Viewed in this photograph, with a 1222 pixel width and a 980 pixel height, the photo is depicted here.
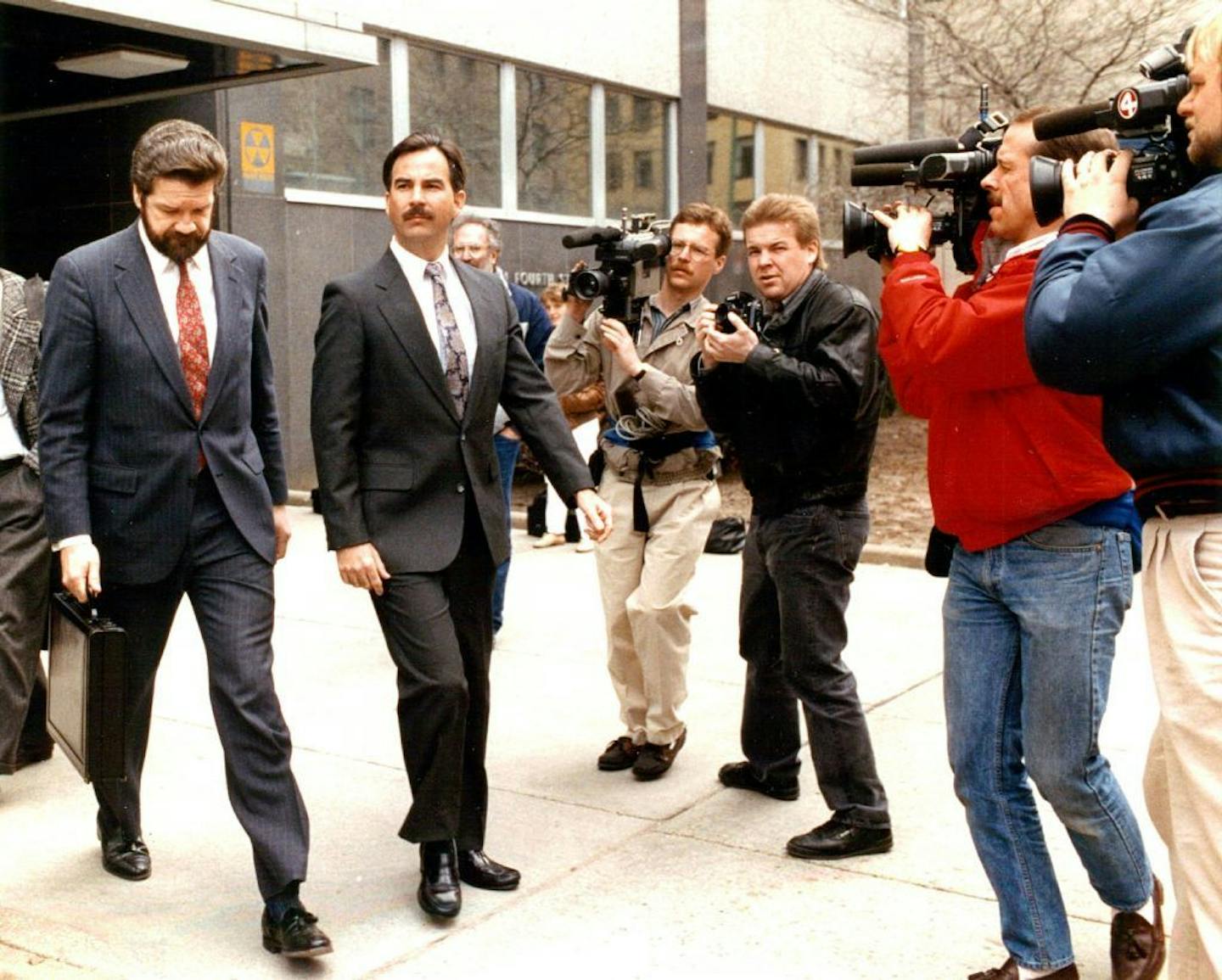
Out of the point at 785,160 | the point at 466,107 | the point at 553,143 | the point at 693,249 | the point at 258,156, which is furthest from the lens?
the point at 785,160

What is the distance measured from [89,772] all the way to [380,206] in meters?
10.2

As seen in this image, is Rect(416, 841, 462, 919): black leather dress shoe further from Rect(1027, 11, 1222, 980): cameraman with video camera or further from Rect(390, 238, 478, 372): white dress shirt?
Answer: Rect(1027, 11, 1222, 980): cameraman with video camera

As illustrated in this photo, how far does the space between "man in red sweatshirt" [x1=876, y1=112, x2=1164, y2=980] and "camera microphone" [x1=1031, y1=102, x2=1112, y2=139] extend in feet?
0.75

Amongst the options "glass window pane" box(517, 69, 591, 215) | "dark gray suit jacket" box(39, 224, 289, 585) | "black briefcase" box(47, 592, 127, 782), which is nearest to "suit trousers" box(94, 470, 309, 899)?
"dark gray suit jacket" box(39, 224, 289, 585)

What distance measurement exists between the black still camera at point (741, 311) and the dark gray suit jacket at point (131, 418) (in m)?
1.42

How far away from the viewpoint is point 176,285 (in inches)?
167

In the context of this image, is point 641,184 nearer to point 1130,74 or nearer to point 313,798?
point 1130,74

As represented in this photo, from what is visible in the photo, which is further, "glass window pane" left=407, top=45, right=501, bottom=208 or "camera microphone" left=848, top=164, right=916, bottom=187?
"glass window pane" left=407, top=45, right=501, bottom=208

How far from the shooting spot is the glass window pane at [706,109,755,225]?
61.9 ft

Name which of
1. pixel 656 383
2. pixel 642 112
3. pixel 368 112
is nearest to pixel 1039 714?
pixel 656 383

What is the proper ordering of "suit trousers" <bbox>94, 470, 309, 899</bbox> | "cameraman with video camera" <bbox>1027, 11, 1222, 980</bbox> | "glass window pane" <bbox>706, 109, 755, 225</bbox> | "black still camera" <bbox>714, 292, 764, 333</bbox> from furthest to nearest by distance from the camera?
"glass window pane" <bbox>706, 109, 755, 225</bbox> < "black still camera" <bbox>714, 292, 764, 333</bbox> < "suit trousers" <bbox>94, 470, 309, 899</bbox> < "cameraman with video camera" <bbox>1027, 11, 1222, 980</bbox>

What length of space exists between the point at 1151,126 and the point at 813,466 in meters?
1.95

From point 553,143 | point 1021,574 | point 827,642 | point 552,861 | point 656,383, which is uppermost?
point 553,143

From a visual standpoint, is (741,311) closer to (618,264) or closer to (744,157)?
(618,264)
